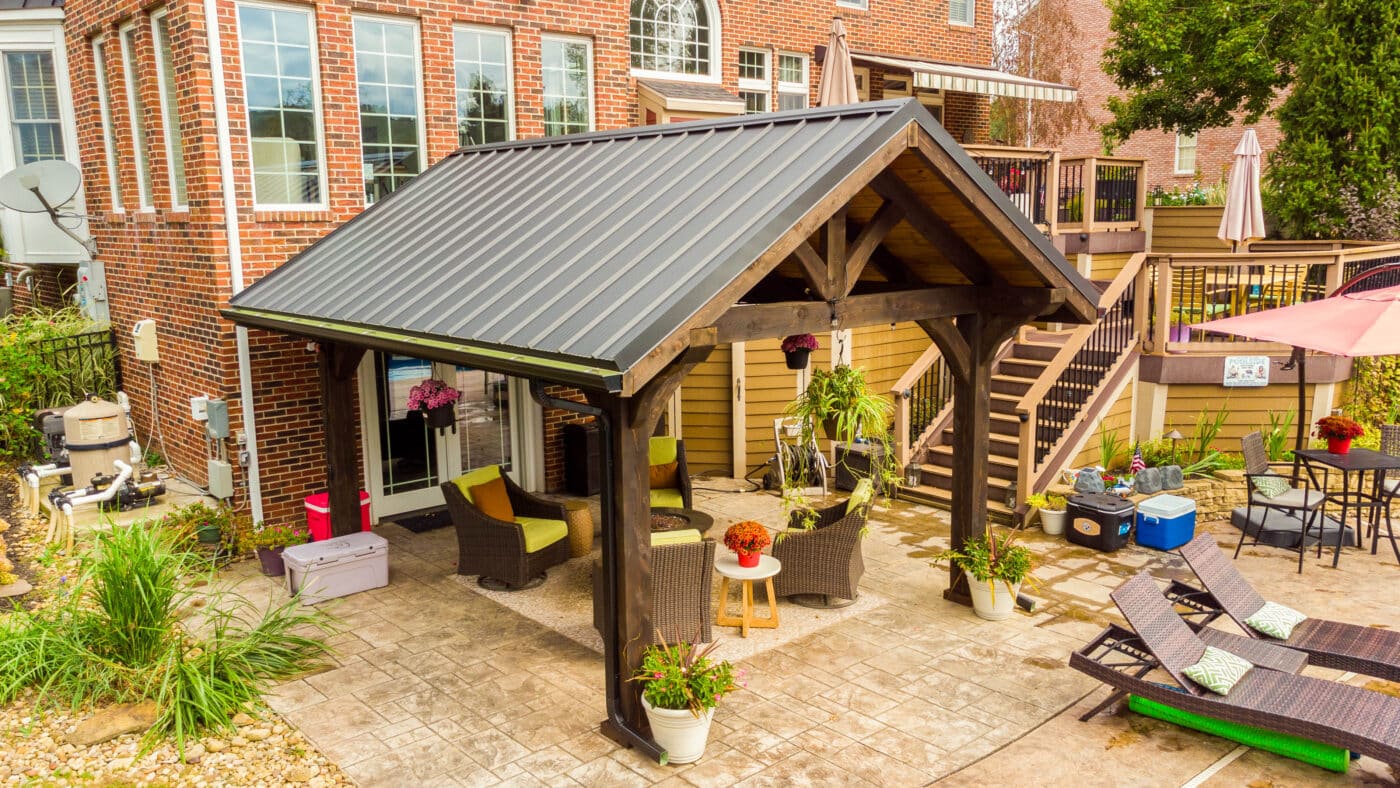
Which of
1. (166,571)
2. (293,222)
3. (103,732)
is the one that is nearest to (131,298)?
(293,222)

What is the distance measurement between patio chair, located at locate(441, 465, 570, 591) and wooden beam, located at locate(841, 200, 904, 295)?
3.88 m

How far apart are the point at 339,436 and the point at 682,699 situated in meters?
4.97

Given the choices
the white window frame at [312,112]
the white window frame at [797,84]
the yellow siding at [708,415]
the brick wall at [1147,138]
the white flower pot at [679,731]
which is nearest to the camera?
the white flower pot at [679,731]

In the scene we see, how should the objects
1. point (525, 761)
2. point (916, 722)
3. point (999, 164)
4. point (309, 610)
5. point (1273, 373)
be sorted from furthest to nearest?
point (999, 164) → point (1273, 373) → point (309, 610) → point (916, 722) → point (525, 761)

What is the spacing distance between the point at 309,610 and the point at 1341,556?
9900 millimetres

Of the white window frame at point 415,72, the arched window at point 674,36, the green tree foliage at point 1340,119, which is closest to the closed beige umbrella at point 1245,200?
the green tree foliage at point 1340,119

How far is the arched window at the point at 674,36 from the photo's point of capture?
1391cm

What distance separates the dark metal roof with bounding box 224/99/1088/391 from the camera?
18.7ft

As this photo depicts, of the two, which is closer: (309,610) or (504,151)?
(309,610)

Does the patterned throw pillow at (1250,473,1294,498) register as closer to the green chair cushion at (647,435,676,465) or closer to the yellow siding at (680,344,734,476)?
the green chair cushion at (647,435,676,465)

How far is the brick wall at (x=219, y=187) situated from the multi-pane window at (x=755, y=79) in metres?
3.74

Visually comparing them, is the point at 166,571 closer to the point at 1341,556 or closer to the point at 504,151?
the point at 504,151

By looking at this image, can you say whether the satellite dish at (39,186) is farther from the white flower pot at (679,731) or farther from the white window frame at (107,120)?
the white flower pot at (679,731)

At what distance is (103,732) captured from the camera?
637 centimetres
